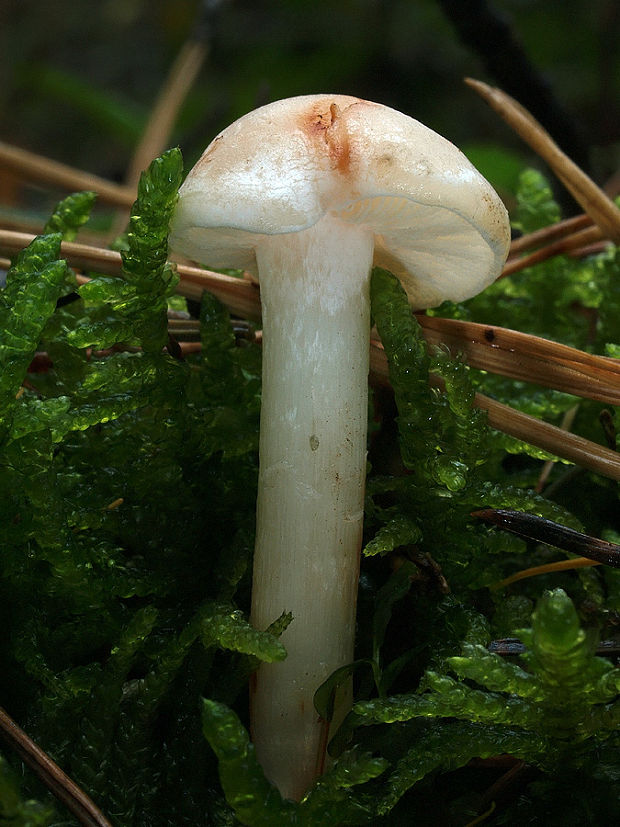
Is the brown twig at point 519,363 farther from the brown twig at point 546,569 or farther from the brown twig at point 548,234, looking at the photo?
the brown twig at point 548,234

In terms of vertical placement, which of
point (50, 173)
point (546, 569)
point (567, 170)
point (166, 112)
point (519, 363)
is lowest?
point (546, 569)

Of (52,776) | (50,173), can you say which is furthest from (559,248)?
(50,173)

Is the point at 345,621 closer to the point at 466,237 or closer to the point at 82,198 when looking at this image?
the point at 466,237

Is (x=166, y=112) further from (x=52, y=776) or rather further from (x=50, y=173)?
(x=52, y=776)

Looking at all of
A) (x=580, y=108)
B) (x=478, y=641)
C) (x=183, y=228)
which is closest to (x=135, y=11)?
(x=580, y=108)

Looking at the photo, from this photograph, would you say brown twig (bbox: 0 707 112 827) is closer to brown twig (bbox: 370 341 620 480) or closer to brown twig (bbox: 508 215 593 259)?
brown twig (bbox: 370 341 620 480)

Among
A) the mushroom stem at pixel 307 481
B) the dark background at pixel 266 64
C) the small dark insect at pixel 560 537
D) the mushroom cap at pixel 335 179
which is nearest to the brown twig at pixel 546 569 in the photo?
the small dark insect at pixel 560 537
